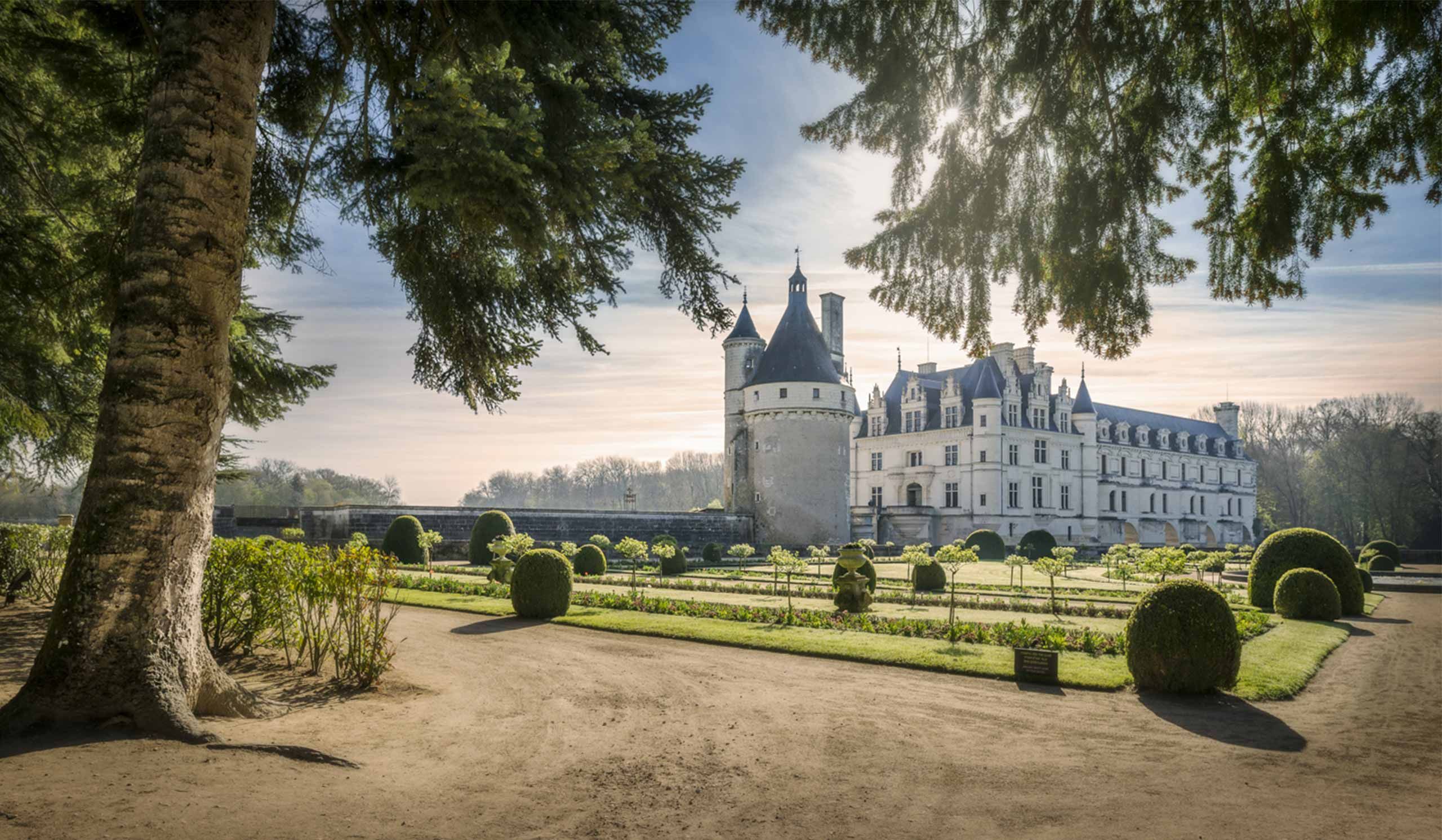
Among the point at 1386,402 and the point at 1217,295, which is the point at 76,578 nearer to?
the point at 1217,295

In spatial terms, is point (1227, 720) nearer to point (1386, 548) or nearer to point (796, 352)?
point (796, 352)

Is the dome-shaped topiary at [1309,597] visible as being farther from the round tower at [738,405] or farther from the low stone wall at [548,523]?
the round tower at [738,405]

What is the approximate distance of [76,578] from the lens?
17.4 feet

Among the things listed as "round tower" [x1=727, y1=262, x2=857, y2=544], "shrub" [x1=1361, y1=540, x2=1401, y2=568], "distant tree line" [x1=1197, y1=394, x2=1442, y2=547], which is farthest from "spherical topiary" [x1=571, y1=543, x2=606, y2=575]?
"distant tree line" [x1=1197, y1=394, x2=1442, y2=547]

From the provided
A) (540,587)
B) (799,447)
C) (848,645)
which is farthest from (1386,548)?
(540,587)

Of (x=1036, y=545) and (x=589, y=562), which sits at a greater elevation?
(x=1036, y=545)

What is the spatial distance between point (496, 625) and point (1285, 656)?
1087cm

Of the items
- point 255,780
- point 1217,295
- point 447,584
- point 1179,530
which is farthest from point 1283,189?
point 1179,530

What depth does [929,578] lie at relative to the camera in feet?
70.7

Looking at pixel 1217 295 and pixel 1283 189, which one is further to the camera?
pixel 1217 295

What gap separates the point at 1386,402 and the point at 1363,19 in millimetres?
67451

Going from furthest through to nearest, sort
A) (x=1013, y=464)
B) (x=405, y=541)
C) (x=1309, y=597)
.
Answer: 1. (x=1013, y=464)
2. (x=405, y=541)
3. (x=1309, y=597)

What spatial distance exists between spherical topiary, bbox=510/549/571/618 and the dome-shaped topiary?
43.5ft

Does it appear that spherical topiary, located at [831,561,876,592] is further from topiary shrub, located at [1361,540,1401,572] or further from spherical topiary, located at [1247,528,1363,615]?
topiary shrub, located at [1361,540,1401,572]
